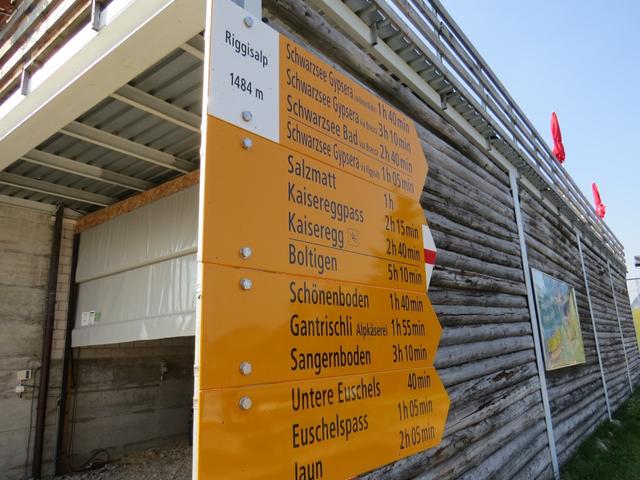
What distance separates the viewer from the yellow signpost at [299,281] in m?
1.93

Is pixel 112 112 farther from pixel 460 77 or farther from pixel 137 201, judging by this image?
pixel 460 77

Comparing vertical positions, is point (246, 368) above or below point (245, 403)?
above

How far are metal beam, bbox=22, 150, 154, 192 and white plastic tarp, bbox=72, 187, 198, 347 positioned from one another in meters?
0.40

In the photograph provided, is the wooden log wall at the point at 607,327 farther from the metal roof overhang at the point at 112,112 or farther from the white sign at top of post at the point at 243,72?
the white sign at top of post at the point at 243,72

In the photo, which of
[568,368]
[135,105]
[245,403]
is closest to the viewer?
[245,403]

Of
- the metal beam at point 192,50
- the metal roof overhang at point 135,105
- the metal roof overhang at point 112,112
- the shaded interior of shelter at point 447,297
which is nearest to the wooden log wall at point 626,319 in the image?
the shaded interior of shelter at point 447,297

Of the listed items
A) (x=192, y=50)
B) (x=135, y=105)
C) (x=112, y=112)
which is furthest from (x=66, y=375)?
(x=192, y=50)

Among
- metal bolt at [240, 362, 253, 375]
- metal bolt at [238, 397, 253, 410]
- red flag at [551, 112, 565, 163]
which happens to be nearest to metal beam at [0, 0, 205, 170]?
metal bolt at [240, 362, 253, 375]

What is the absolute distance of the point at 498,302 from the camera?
503 centimetres

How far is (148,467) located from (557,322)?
700 cm

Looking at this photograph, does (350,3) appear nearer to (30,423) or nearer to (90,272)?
(90,272)

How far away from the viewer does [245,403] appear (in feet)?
6.29

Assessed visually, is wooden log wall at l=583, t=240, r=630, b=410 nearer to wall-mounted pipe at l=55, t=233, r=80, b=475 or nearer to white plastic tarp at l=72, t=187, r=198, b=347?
white plastic tarp at l=72, t=187, r=198, b=347

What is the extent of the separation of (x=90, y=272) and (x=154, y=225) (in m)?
1.83
